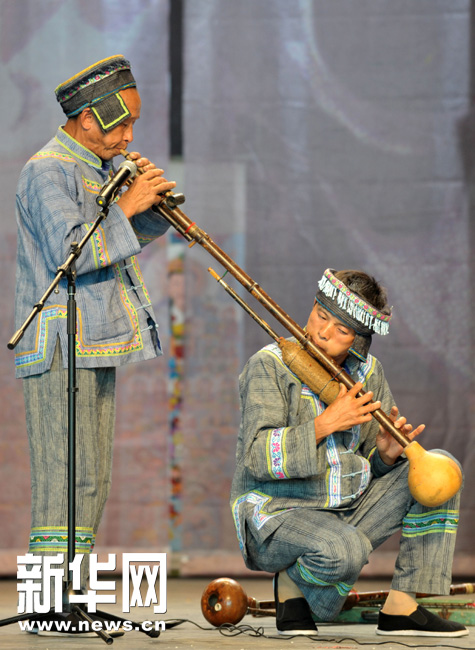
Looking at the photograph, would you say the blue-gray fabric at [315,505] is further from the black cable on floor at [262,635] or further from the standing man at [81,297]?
the standing man at [81,297]

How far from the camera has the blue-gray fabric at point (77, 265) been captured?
283 centimetres

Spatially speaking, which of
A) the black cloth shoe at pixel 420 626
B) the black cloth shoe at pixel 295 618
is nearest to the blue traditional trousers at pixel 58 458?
the black cloth shoe at pixel 295 618

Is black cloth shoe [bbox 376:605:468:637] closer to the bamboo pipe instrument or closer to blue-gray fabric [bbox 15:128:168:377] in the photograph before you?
the bamboo pipe instrument

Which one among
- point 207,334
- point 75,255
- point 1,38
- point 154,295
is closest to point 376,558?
point 207,334

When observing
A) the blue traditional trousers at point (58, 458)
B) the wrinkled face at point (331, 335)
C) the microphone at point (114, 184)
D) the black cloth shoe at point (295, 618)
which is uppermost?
the microphone at point (114, 184)

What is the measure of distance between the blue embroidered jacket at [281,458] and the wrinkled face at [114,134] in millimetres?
760

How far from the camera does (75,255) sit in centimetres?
264

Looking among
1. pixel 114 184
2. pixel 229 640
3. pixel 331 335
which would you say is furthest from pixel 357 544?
pixel 114 184

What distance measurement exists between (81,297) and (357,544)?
1.05 metres

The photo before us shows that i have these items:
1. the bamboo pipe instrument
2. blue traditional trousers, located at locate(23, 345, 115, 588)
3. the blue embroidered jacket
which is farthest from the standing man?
Answer: the blue embroidered jacket

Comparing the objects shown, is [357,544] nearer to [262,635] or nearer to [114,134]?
[262,635]

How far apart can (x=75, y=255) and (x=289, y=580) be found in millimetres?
1134

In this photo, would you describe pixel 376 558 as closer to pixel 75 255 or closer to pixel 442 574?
pixel 442 574

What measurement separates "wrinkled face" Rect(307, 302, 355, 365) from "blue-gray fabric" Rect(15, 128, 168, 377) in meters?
0.49
